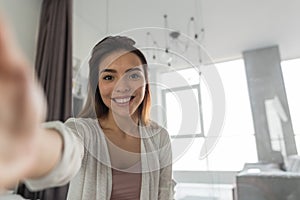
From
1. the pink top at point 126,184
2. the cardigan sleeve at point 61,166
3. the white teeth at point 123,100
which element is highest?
the white teeth at point 123,100

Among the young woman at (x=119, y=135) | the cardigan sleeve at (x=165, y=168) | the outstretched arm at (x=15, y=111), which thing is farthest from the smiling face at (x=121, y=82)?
the outstretched arm at (x=15, y=111)

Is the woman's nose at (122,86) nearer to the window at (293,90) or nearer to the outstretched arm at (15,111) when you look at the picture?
the outstretched arm at (15,111)

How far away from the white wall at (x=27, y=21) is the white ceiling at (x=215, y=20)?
370 millimetres

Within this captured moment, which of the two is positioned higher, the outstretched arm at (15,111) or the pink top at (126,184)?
the outstretched arm at (15,111)

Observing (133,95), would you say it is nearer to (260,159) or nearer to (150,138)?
(150,138)

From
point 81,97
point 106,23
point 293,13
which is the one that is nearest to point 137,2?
point 106,23

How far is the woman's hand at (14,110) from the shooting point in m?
0.10

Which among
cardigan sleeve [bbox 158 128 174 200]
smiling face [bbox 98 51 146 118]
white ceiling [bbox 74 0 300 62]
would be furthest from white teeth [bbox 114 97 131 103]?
white ceiling [bbox 74 0 300 62]

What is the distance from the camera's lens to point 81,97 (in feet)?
5.94

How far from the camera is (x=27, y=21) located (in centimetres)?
193

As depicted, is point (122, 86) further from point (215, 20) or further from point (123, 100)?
point (215, 20)

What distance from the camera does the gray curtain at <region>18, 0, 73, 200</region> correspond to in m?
1.77

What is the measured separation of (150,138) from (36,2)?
211cm

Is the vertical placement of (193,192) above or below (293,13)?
below
